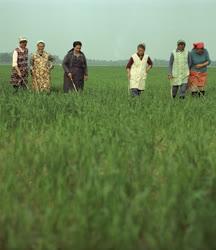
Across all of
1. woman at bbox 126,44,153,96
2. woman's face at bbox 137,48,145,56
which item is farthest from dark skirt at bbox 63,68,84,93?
woman's face at bbox 137,48,145,56

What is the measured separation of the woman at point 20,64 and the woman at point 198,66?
3.47 m

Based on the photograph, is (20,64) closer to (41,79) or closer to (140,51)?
(41,79)

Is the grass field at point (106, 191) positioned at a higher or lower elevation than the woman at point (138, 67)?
lower

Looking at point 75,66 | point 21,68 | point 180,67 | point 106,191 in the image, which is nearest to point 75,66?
point 75,66

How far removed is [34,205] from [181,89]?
7974mm

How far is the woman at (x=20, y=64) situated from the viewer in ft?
32.1

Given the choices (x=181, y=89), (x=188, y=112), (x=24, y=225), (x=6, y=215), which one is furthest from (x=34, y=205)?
(x=181, y=89)

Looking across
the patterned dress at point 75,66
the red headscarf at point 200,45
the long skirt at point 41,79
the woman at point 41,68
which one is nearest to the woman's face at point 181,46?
the red headscarf at point 200,45

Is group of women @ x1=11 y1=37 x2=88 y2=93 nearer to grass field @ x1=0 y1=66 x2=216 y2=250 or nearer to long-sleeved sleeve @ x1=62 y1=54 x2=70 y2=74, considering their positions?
long-sleeved sleeve @ x1=62 y1=54 x2=70 y2=74

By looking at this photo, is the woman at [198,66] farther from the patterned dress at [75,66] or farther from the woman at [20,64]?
the woman at [20,64]

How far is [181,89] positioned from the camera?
1070 centimetres

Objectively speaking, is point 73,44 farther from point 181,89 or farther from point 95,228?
point 95,228

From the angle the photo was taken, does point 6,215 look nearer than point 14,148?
Yes

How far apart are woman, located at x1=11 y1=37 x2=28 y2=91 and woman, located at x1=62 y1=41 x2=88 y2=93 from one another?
79 cm
